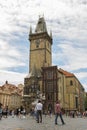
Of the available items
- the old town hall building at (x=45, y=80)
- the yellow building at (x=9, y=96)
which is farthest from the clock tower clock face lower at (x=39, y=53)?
the yellow building at (x=9, y=96)

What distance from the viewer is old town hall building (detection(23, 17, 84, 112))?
90.6 m

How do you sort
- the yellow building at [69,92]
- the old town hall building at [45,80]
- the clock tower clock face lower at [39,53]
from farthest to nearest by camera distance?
the clock tower clock face lower at [39,53], the yellow building at [69,92], the old town hall building at [45,80]

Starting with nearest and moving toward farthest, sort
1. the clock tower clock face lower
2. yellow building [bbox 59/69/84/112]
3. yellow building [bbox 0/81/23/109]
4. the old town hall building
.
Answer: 1. the old town hall building
2. yellow building [bbox 59/69/84/112]
3. the clock tower clock face lower
4. yellow building [bbox 0/81/23/109]

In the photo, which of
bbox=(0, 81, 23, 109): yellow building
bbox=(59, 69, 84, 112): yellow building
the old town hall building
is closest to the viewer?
the old town hall building

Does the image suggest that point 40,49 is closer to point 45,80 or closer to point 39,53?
point 39,53

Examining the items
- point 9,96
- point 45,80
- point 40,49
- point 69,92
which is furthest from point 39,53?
point 9,96

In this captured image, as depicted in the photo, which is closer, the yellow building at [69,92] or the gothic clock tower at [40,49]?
the yellow building at [69,92]

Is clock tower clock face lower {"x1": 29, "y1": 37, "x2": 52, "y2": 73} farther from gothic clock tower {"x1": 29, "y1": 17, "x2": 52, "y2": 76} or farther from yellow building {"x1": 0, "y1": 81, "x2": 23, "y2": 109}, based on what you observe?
yellow building {"x1": 0, "y1": 81, "x2": 23, "y2": 109}

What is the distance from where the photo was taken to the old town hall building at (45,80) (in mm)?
90613

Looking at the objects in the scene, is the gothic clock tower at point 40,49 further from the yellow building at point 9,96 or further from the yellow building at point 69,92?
the yellow building at point 9,96

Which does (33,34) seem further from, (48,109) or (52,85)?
(48,109)

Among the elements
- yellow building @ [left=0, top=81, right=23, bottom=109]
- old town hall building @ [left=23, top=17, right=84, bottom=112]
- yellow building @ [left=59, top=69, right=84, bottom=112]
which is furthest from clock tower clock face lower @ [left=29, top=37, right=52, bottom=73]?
yellow building @ [left=0, top=81, right=23, bottom=109]

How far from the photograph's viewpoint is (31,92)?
307 feet

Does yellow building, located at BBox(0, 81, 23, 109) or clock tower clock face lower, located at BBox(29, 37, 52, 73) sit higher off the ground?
clock tower clock face lower, located at BBox(29, 37, 52, 73)
